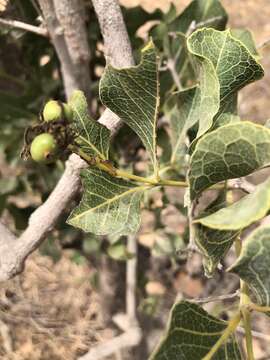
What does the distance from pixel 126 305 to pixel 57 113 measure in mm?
1129

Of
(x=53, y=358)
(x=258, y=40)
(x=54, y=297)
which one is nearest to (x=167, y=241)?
(x=53, y=358)

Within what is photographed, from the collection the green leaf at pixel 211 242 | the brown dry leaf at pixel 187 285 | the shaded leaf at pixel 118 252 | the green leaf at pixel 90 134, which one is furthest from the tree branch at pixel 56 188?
the brown dry leaf at pixel 187 285

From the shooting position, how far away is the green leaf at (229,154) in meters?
0.43

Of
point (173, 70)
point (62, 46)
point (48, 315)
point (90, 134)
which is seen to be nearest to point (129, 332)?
point (48, 315)

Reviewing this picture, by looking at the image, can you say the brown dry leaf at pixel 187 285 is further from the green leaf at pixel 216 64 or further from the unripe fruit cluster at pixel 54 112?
the unripe fruit cluster at pixel 54 112

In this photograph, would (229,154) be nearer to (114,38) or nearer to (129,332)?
(114,38)

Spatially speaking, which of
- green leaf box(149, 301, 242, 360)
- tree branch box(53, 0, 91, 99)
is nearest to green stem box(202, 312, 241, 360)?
green leaf box(149, 301, 242, 360)

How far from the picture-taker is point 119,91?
1.81 ft

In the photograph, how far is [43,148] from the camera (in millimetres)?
406

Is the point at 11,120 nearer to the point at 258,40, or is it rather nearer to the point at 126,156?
the point at 126,156

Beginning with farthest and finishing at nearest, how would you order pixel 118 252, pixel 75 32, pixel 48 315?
pixel 48 315, pixel 118 252, pixel 75 32

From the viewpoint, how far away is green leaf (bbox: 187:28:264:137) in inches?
20.1

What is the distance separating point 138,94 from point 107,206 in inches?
4.6

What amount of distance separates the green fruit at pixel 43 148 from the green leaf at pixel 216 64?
158 mm
